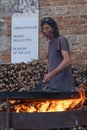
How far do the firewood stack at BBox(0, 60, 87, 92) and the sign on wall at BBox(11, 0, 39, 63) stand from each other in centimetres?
40

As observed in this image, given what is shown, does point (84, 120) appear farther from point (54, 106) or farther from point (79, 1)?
point (79, 1)

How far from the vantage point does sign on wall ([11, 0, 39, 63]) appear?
1166 centimetres

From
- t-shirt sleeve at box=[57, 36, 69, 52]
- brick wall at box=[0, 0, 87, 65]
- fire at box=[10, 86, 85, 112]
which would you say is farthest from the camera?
brick wall at box=[0, 0, 87, 65]

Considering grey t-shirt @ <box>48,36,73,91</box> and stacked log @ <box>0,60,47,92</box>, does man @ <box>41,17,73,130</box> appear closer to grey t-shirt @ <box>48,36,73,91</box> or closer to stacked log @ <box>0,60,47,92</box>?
grey t-shirt @ <box>48,36,73,91</box>

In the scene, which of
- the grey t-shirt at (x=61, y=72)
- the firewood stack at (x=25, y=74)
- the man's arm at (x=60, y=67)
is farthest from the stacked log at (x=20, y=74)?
the man's arm at (x=60, y=67)

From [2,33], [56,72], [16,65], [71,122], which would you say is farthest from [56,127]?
[2,33]

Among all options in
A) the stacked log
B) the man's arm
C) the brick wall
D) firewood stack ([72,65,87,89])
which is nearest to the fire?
the man's arm

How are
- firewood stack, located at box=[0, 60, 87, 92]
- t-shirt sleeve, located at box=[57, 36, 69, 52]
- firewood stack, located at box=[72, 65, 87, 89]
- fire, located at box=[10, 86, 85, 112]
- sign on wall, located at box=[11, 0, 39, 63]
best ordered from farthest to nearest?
sign on wall, located at box=[11, 0, 39, 63] < firewood stack, located at box=[0, 60, 87, 92] < firewood stack, located at box=[72, 65, 87, 89] < t-shirt sleeve, located at box=[57, 36, 69, 52] < fire, located at box=[10, 86, 85, 112]

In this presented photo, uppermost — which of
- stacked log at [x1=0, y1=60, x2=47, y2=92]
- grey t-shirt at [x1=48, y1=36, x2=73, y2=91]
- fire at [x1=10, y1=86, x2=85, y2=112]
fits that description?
grey t-shirt at [x1=48, y1=36, x2=73, y2=91]

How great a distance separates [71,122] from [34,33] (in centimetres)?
534

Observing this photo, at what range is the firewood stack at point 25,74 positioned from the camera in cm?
1062

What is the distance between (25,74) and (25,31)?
49.6 inches

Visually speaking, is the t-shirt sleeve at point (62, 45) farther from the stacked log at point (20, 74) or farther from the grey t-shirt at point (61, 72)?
the stacked log at point (20, 74)

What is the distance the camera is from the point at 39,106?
6.61 metres
